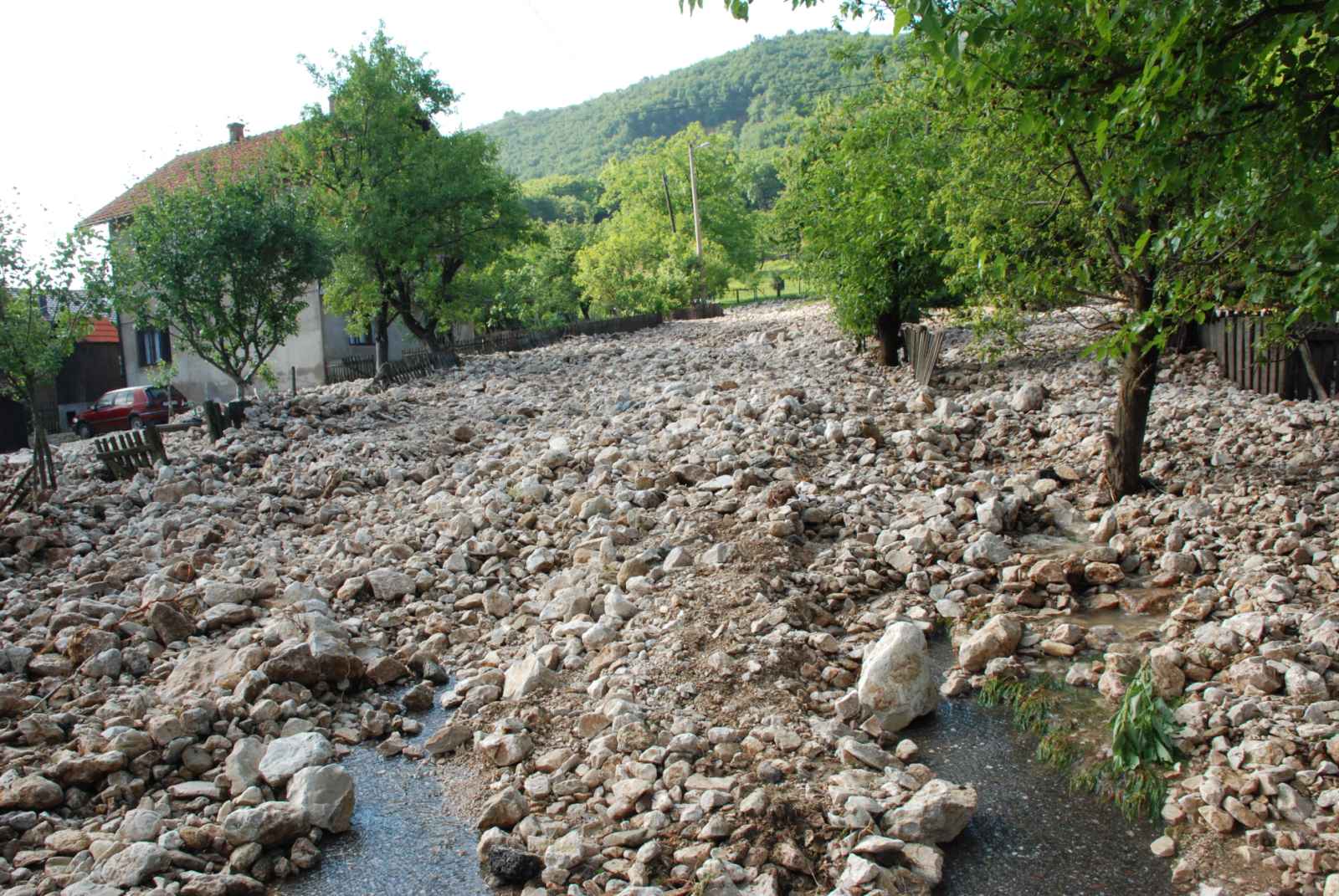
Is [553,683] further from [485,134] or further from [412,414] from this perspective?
[485,134]

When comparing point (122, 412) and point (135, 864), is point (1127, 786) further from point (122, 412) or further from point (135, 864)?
point (122, 412)

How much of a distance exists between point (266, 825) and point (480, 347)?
22546mm

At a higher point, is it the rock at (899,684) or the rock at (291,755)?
the rock at (899,684)

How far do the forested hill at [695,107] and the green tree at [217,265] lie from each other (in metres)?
86.6

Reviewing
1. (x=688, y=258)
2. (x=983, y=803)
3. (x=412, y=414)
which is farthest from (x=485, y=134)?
(x=983, y=803)

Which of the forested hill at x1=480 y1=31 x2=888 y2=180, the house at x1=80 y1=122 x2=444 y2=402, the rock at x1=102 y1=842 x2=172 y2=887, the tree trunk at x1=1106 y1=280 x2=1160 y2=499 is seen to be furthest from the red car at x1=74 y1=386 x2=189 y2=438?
the forested hill at x1=480 y1=31 x2=888 y2=180

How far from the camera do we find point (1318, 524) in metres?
6.77

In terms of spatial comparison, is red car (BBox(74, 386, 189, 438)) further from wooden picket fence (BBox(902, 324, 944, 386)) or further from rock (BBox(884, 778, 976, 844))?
rock (BBox(884, 778, 976, 844))

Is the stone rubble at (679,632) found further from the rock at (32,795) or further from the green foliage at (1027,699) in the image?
the green foliage at (1027,699)

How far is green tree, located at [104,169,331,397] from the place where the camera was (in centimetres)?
1524

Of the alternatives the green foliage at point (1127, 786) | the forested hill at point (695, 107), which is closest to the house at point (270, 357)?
the green foliage at point (1127, 786)

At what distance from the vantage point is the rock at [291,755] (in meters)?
4.94

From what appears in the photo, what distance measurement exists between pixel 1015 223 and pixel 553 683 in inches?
216

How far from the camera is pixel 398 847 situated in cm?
456
